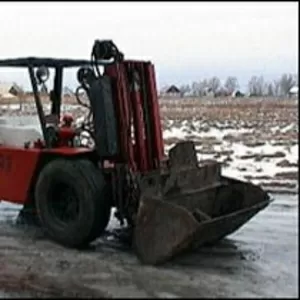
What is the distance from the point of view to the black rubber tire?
5.23 meters

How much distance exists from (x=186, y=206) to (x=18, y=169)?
161 cm

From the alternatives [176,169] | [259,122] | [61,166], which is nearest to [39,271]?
[61,166]

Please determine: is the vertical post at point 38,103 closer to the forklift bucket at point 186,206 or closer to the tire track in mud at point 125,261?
the tire track in mud at point 125,261

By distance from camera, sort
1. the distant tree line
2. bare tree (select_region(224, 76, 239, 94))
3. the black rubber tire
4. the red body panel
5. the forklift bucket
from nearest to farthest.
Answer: the distant tree line < bare tree (select_region(224, 76, 239, 94)) < the forklift bucket < the black rubber tire < the red body panel

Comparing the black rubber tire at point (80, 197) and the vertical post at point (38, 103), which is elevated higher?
A: the vertical post at point (38, 103)

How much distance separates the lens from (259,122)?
13.4 meters

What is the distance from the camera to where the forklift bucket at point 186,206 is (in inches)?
181

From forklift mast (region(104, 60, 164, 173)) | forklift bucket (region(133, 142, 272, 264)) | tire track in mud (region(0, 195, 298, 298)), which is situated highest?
forklift mast (region(104, 60, 164, 173))

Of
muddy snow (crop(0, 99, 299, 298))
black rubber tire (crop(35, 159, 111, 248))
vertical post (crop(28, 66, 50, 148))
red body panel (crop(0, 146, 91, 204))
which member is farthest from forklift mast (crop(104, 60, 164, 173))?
vertical post (crop(28, 66, 50, 148))

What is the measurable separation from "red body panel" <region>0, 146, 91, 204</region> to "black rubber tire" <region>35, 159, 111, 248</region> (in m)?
0.14

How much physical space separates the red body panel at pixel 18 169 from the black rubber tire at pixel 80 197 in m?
0.14

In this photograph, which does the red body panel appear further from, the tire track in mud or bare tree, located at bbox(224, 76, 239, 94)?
bare tree, located at bbox(224, 76, 239, 94)

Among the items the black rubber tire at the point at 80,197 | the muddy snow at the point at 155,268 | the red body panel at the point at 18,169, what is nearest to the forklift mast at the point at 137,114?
the black rubber tire at the point at 80,197

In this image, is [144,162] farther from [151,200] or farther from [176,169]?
[151,200]
